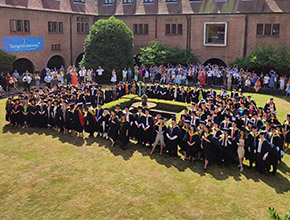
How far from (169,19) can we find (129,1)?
501 centimetres

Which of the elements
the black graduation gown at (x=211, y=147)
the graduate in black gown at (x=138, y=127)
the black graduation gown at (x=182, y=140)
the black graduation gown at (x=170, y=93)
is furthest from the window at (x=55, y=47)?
the black graduation gown at (x=211, y=147)

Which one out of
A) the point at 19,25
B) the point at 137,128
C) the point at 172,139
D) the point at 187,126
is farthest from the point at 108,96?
the point at 19,25

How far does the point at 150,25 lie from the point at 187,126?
69.3 feet

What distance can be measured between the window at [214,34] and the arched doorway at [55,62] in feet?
44.5

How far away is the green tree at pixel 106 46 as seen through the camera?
25.7 meters

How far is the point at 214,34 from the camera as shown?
1238 inches

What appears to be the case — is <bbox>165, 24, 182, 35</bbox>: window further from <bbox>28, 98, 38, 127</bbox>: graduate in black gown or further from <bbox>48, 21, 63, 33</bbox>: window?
<bbox>28, 98, 38, 127</bbox>: graduate in black gown

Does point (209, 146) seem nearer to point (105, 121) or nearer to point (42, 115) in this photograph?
point (105, 121)

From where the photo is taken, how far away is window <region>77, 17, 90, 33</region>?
30281mm

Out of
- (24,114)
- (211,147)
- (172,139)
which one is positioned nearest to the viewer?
(211,147)

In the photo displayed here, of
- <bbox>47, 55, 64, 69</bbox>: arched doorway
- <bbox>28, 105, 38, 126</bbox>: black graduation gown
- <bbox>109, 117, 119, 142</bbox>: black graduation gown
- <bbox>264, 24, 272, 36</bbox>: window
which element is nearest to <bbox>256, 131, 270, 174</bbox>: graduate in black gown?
<bbox>109, 117, 119, 142</bbox>: black graduation gown

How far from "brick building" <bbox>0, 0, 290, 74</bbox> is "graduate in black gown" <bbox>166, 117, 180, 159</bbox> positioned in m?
17.5

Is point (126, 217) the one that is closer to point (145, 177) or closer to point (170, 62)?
point (145, 177)

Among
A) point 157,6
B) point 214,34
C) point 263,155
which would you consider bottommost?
point 263,155
